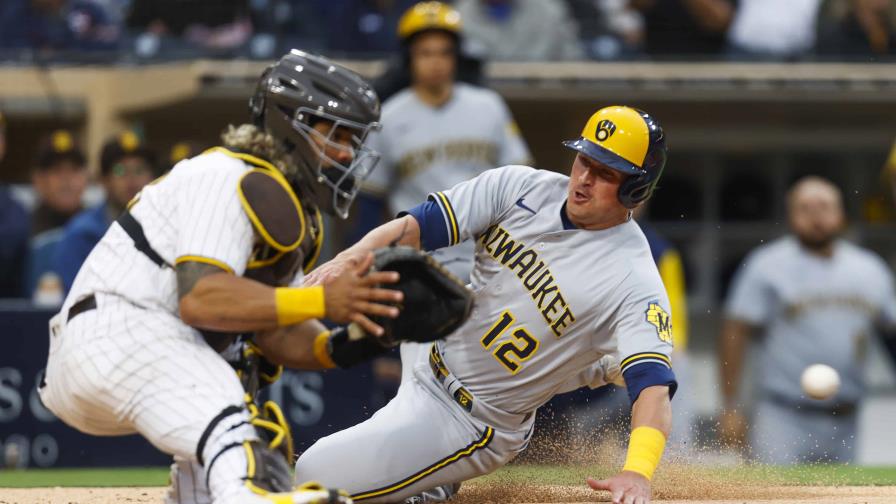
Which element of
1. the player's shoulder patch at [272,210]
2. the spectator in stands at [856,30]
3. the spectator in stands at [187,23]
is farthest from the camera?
the spectator in stands at [856,30]

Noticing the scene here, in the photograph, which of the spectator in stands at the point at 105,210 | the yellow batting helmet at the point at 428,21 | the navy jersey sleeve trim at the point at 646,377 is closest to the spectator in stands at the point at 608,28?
the yellow batting helmet at the point at 428,21

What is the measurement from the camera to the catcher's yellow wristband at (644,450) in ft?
15.6

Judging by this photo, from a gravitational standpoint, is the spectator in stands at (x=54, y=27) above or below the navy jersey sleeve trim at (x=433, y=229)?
below

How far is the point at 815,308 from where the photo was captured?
28.2ft

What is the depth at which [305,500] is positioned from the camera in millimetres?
4070

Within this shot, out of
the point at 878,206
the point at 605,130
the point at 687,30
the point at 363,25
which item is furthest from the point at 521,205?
the point at 878,206

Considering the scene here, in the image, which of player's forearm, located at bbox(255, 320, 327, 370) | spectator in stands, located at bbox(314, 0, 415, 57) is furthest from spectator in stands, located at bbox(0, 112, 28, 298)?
player's forearm, located at bbox(255, 320, 327, 370)

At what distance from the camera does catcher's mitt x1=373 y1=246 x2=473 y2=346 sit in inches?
178

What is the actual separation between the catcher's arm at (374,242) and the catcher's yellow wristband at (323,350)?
20 cm

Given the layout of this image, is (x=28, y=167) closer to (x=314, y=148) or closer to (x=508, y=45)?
(x=508, y=45)

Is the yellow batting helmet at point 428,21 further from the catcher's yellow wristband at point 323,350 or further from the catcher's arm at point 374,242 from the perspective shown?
the catcher's yellow wristband at point 323,350

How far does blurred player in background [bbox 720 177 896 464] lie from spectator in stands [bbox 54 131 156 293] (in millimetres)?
3607

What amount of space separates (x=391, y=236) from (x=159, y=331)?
1.07 meters

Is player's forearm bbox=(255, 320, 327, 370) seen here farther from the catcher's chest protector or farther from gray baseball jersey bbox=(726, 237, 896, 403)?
gray baseball jersey bbox=(726, 237, 896, 403)
